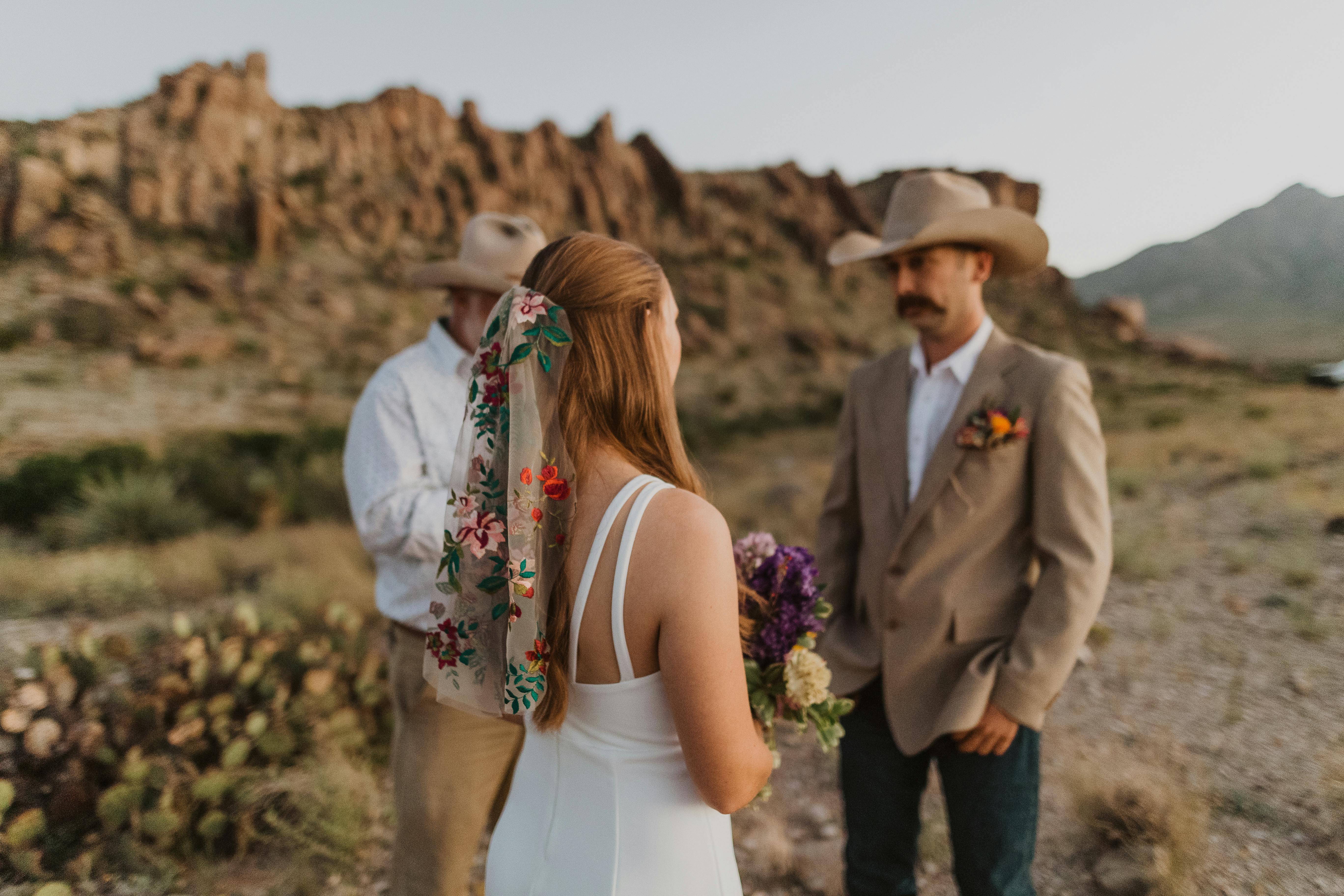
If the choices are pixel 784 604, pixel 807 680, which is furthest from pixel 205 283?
pixel 807 680

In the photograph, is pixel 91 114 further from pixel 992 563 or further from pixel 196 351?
pixel 992 563

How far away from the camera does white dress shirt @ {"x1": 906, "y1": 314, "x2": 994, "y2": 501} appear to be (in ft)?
7.67

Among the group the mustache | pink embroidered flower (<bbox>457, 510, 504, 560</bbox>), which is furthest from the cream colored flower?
the mustache

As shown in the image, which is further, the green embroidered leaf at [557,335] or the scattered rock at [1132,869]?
the scattered rock at [1132,869]

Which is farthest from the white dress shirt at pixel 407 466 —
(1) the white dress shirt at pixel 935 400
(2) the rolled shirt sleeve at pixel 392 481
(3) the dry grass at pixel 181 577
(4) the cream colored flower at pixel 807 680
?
(3) the dry grass at pixel 181 577

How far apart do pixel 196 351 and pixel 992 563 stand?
2726 centimetres

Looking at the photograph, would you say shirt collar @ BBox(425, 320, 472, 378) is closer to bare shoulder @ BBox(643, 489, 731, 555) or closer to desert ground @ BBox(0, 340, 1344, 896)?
bare shoulder @ BBox(643, 489, 731, 555)

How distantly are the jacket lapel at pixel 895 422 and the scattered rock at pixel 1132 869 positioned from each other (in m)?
2.03

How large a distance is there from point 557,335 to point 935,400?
61.5 inches

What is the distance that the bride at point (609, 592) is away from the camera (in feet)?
3.89

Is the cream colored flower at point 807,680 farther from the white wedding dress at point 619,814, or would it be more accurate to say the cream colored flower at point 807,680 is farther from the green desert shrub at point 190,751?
the green desert shrub at point 190,751

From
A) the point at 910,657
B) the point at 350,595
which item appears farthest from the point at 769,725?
the point at 350,595

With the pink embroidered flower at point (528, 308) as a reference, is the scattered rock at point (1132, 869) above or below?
below

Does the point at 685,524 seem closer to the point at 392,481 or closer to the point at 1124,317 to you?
the point at 392,481
